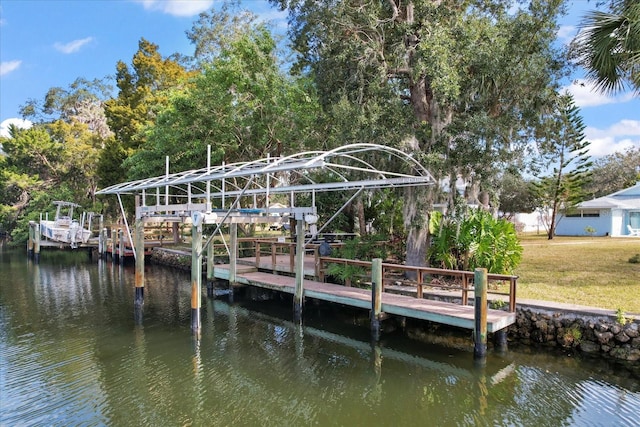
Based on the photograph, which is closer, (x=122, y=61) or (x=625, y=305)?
(x=625, y=305)

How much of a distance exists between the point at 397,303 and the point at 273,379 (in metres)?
3.21

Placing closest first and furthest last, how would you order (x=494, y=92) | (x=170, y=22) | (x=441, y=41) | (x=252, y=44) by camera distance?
(x=441, y=41)
(x=494, y=92)
(x=252, y=44)
(x=170, y=22)

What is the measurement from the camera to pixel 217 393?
6688mm

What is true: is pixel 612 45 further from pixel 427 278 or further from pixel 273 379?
pixel 273 379

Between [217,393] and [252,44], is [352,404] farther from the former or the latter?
[252,44]

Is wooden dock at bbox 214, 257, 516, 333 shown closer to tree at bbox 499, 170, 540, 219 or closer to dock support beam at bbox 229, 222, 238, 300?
dock support beam at bbox 229, 222, 238, 300

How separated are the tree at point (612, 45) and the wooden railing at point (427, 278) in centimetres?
534

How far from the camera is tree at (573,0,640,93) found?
862 centimetres

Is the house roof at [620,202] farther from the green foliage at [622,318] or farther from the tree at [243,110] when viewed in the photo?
the green foliage at [622,318]

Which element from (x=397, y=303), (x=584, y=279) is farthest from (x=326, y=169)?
(x=584, y=279)

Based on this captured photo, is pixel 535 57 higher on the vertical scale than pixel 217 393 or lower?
higher

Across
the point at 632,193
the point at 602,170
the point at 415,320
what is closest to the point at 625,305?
the point at 415,320

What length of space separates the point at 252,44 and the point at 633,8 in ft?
42.6

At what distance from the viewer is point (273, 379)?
7.21 meters
